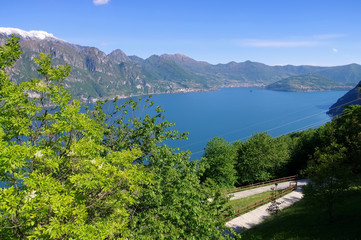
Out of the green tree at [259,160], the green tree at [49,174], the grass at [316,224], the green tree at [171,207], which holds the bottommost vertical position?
the green tree at [259,160]

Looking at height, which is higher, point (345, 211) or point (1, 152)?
point (1, 152)

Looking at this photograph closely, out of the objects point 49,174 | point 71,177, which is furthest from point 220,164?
point 49,174

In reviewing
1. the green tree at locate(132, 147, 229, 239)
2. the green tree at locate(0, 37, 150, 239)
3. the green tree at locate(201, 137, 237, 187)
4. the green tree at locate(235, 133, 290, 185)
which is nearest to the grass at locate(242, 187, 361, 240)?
the green tree at locate(132, 147, 229, 239)

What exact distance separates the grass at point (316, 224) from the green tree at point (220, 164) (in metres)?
19.9

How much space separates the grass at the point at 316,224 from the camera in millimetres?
15788

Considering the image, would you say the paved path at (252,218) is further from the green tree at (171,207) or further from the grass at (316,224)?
the green tree at (171,207)

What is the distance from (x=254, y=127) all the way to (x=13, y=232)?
163 m

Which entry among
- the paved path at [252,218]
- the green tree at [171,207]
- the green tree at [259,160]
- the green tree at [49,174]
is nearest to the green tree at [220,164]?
the green tree at [259,160]

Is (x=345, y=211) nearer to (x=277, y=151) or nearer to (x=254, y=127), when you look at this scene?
(x=277, y=151)

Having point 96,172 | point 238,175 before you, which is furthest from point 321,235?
point 238,175

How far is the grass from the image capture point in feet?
51.8

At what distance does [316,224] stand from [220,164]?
90.7 ft

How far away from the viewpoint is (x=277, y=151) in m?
53.3

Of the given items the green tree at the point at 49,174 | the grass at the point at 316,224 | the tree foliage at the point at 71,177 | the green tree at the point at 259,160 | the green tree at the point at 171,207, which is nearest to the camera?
the green tree at the point at 49,174
